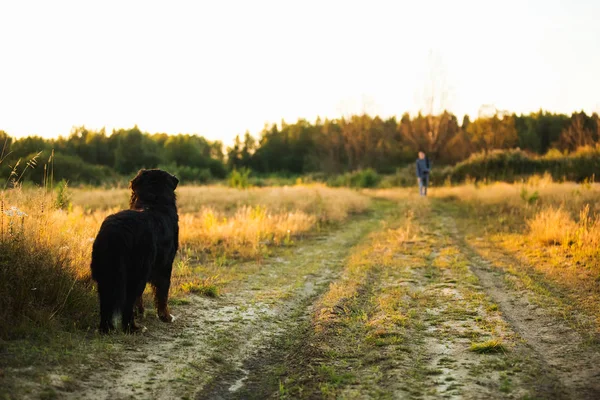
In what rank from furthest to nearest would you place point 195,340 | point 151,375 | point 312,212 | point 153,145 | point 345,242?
point 153,145 → point 312,212 → point 345,242 → point 195,340 → point 151,375

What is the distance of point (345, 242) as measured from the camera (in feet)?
41.5

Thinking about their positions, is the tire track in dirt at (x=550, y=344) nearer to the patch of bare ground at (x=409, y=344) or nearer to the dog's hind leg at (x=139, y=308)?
the patch of bare ground at (x=409, y=344)

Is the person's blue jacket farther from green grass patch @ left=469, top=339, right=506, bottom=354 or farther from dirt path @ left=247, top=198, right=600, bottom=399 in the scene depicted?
green grass patch @ left=469, top=339, right=506, bottom=354

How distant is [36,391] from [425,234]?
11033 mm

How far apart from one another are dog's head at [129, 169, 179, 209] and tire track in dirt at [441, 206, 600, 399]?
4235 millimetres

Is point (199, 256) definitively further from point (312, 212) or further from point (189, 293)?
point (312, 212)

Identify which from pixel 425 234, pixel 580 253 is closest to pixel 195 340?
pixel 580 253

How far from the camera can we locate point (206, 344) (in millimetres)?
Result: 4988

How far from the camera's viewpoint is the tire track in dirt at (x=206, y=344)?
383 centimetres

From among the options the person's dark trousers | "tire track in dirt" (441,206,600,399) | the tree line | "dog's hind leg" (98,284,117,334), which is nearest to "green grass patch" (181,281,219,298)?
"dog's hind leg" (98,284,117,334)

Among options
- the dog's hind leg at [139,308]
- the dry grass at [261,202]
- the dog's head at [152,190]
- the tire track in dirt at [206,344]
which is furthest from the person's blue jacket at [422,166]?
the dog's hind leg at [139,308]

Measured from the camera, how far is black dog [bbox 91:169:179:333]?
14.7 ft

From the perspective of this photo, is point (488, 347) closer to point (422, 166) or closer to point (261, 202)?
point (261, 202)

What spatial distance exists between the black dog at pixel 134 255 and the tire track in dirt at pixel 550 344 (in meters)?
3.65
